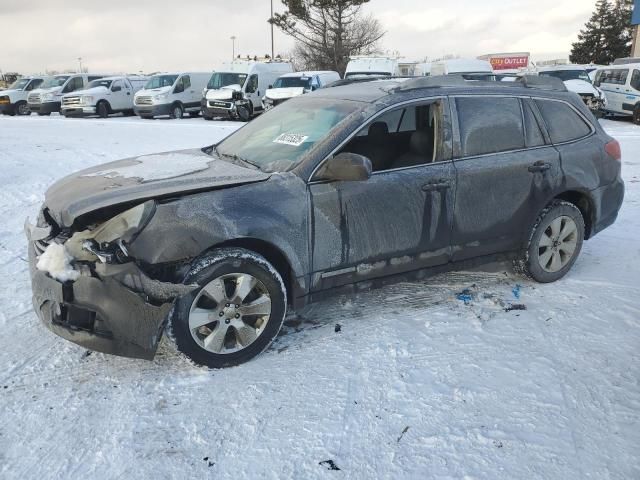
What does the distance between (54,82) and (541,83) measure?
83.8 ft

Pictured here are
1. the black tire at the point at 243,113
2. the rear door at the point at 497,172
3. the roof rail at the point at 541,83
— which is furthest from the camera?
the black tire at the point at 243,113

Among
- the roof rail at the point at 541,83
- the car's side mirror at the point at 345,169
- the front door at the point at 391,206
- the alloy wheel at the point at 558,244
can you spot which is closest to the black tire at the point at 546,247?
the alloy wheel at the point at 558,244

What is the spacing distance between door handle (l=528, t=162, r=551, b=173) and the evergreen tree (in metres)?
55.9

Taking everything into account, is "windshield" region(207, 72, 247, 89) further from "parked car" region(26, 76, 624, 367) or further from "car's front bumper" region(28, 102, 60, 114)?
"parked car" region(26, 76, 624, 367)

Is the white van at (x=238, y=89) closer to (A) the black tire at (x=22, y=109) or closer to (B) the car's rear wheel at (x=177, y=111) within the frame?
(B) the car's rear wheel at (x=177, y=111)

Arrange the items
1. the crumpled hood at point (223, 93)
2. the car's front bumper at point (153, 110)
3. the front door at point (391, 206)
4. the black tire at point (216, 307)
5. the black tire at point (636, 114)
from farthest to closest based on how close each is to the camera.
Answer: the car's front bumper at point (153, 110), the crumpled hood at point (223, 93), the black tire at point (636, 114), the front door at point (391, 206), the black tire at point (216, 307)

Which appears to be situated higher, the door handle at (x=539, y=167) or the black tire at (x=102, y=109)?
the door handle at (x=539, y=167)

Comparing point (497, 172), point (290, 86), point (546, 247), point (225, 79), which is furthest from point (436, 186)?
point (225, 79)

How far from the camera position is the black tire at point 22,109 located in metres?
25.1

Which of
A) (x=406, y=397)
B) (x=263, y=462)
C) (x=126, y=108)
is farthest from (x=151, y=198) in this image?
(x=126, y=108)

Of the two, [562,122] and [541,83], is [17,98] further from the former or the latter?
[562,122]

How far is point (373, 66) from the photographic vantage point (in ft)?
72.5

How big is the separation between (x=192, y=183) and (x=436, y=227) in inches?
69.4

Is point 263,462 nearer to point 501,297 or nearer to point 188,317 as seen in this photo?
point 188,317
